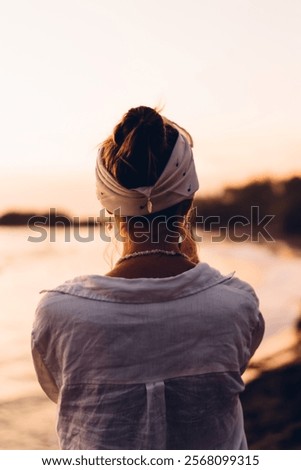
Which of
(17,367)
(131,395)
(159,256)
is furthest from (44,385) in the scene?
(17,367)

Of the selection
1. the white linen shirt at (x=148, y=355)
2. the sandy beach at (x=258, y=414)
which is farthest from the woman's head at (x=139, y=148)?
the sandy beach at (x=258, y=414)

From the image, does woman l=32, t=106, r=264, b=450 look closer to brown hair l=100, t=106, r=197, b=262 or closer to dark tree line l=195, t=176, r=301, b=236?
brown hair l=100, t=106, r=197, b=262

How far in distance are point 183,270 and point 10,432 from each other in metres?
3.90

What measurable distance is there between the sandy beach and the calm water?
1.67ft

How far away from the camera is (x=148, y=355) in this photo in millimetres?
1490

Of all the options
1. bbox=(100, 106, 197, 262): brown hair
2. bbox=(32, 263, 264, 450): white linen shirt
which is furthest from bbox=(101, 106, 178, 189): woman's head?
bbox=(32, 263, 264, 450): white linen shirt

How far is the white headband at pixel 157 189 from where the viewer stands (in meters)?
1.52

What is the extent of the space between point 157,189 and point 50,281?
43.7ft

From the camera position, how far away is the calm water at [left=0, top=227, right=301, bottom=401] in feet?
23.1

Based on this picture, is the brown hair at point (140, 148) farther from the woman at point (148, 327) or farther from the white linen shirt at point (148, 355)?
the white linen shirt at point (148, 355)

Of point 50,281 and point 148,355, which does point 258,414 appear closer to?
point 148,355

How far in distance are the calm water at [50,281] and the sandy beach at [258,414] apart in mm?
508

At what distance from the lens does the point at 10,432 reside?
16.6 ft

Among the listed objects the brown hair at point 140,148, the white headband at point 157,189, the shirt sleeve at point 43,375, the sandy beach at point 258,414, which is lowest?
the sandy beach at point 258,414
